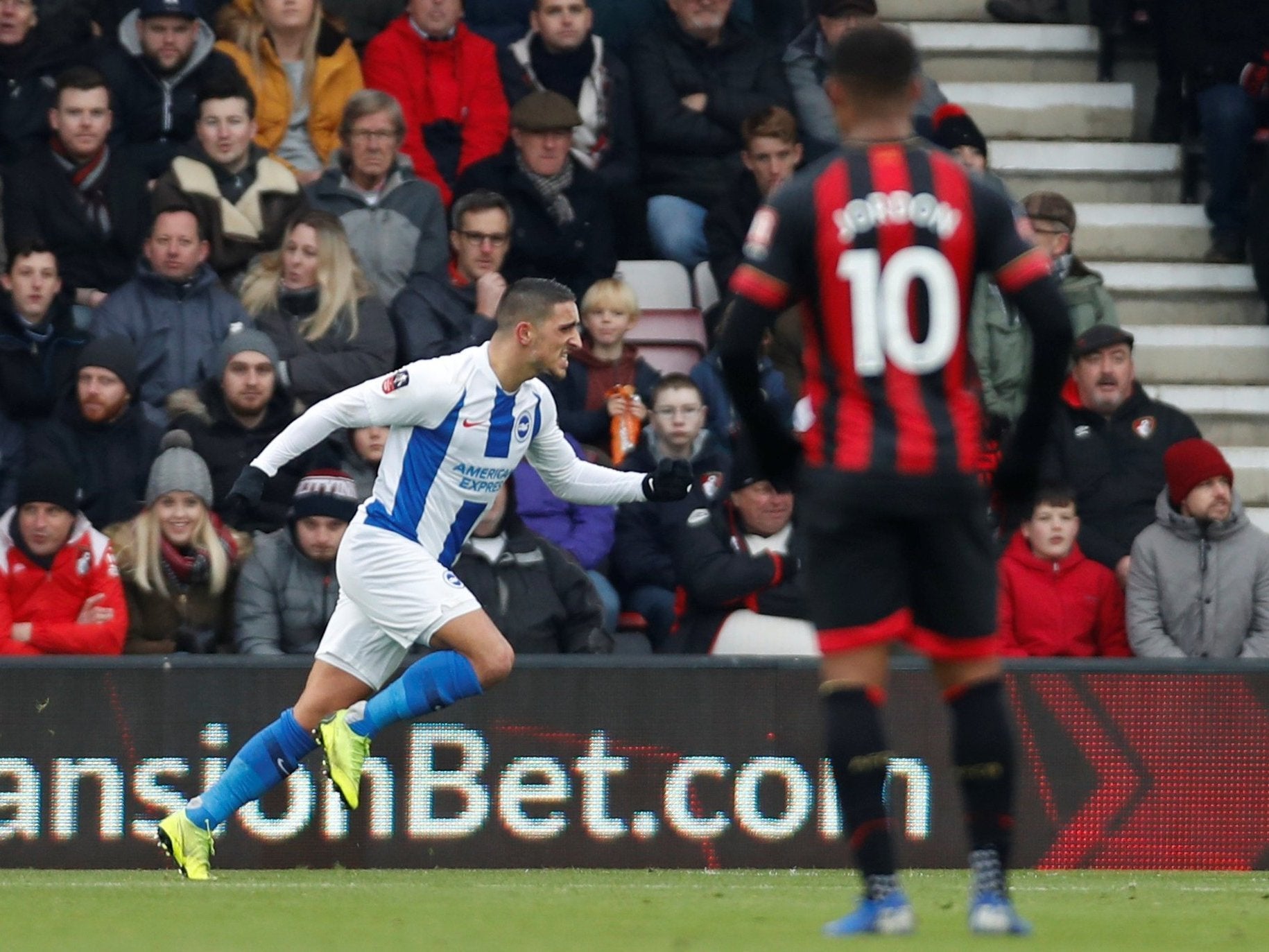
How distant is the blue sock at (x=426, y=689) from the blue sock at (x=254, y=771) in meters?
0.27

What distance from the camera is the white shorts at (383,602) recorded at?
816 centimetres

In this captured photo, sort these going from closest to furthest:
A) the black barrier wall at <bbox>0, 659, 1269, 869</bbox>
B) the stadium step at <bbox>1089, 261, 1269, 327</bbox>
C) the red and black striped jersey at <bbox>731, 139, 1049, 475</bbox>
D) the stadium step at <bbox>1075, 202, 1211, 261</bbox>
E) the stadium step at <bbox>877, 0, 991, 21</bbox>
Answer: the red and black striped jersey at <bbox>731, 139, 1049, 475</bbox>, the black barrier wall at <bbox>0, 659, 1269, 869</bbox>, the stadium step at <bbox>1089, 261, 1269, 327</bbox>, the stadium step at <bbox>1075, 202, 1211, 261</bbox>, the stadium step at <bbox>877, 0, 991, 21</bbox>

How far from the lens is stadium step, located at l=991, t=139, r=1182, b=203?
45.2 feet

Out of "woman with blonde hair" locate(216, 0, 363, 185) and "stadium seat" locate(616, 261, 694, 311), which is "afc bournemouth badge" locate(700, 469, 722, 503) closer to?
"stadium seat" locate(616, 261, 694, 311)

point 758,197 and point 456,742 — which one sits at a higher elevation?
point 758,197

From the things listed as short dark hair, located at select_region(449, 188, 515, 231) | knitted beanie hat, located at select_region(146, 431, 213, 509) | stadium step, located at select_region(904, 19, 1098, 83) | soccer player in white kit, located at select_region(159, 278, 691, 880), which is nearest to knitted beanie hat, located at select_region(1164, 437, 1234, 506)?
soccer player in white kit, located at select_region(159, 278, 691, 880)

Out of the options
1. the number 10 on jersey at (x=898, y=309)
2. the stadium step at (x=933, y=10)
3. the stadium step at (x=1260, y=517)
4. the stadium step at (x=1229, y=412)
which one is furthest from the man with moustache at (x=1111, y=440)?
the number 10 on jersey at (x=898, y=309)

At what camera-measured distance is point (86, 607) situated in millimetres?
9766

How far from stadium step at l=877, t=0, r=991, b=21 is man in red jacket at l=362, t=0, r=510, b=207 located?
3.00 metres

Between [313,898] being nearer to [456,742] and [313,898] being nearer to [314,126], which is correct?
[456,742]

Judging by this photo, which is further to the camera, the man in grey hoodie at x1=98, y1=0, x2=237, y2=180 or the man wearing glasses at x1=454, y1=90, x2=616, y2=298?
the man wearing glasses at x1=454, y1=90, x2=616, y2=298

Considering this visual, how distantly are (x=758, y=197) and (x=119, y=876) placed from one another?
5.06 metres

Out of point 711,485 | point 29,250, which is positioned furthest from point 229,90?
point 711,485

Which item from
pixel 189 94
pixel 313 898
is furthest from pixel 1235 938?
pixel 189 94
